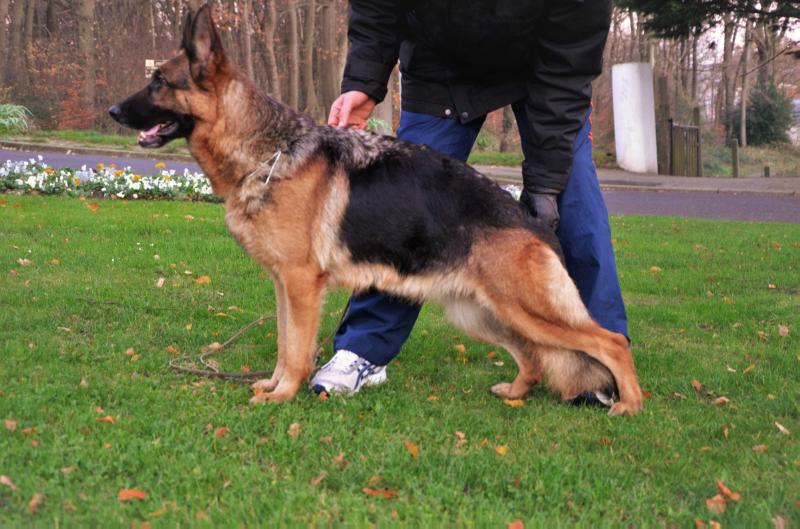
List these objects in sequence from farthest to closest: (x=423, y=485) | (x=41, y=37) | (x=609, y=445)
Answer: (x=41, y=37), (x=609, y=445), (x=423, y=485)

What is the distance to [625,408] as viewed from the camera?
4348 millimetres

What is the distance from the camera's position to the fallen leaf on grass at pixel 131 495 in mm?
2986

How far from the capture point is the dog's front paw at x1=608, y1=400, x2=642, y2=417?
433 centimetres

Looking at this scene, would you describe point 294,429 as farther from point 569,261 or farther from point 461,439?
point 569,261

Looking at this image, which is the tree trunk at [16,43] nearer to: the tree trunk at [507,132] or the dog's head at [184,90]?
the tree trunk at [507,132]

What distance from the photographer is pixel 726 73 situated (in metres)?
38.2

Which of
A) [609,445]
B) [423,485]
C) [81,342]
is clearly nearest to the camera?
[423,485]

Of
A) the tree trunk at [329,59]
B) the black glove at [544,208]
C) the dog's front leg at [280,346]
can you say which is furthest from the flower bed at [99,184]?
the tree trunk at [329,59]

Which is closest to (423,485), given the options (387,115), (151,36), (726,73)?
(387,115)

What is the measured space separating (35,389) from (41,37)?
109ft

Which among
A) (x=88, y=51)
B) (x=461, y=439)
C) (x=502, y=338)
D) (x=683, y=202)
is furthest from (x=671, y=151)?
(x=461, y=439)

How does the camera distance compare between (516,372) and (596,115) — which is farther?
(596,115)

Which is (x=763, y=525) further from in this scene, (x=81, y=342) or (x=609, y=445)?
(x=81, y=342)

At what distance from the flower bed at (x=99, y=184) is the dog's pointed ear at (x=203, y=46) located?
772 centimetres
